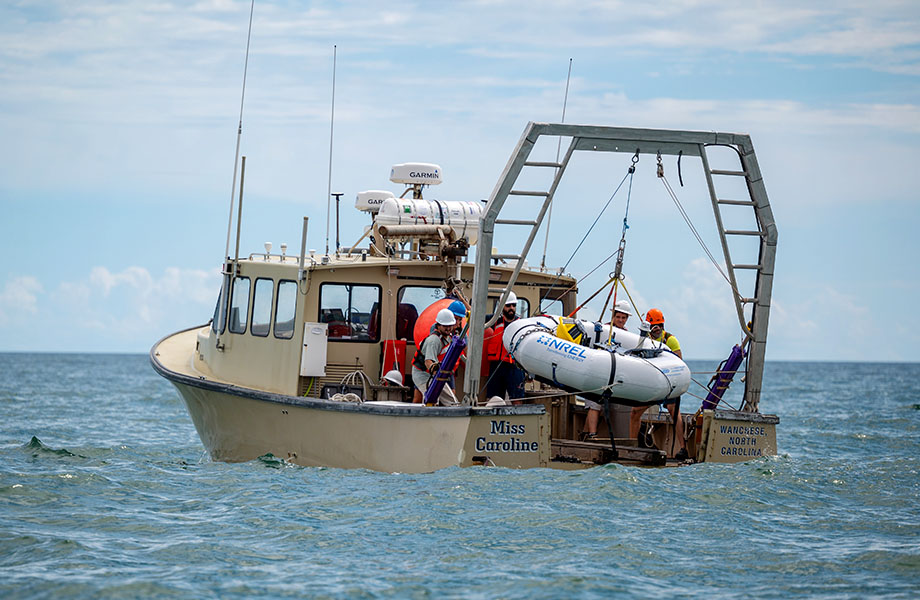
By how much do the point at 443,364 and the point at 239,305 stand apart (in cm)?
303

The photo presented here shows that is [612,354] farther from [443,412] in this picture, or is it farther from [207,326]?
[207,326]

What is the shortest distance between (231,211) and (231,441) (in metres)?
2.52

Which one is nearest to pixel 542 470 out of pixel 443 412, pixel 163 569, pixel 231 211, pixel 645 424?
pixel 443 412

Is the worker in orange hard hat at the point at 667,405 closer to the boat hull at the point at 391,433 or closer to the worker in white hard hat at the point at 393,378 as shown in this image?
the boat hull at the point at 391,433

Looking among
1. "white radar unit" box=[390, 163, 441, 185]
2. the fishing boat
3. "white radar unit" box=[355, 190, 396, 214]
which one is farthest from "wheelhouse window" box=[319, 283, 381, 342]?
"white radar unit" box=[390, 163, 441, 185]

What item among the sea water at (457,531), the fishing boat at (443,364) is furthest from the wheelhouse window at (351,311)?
the sea water at (457,531)

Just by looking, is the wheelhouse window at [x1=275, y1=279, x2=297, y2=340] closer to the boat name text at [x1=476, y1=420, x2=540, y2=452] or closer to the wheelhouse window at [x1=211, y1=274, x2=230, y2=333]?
the wheelhouse window at [x1=211, y1=274, x2=230, y2=333]

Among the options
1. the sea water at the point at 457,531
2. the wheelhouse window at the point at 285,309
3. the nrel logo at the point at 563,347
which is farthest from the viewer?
the wheelhouse window at the point at 285,309

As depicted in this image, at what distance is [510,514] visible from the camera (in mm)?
8031

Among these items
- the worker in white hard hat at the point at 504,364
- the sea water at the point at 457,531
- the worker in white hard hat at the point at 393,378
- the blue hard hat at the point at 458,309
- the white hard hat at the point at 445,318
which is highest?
the blue hard hat at the point at 458,309

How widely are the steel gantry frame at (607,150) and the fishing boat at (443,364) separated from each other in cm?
1

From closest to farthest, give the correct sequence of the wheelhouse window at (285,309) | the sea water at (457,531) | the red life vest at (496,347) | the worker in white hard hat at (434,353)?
the sea water at (457,531)
the worker in white hard hat at (434,353)
the red life vest at (496,347)
the wheelhouse window at (285,309)

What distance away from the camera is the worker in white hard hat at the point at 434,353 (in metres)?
9.88

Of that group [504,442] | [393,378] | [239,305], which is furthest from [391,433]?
[239,305]
